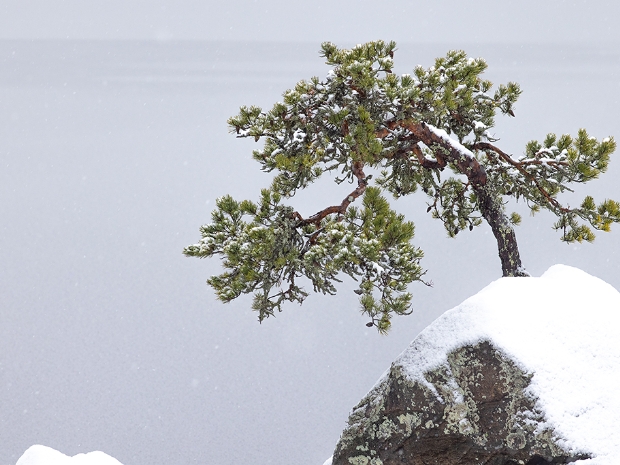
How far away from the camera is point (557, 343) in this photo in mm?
3693

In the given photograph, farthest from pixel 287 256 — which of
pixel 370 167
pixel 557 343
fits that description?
pixel 557 343

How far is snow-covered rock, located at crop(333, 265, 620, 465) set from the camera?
3.43 m

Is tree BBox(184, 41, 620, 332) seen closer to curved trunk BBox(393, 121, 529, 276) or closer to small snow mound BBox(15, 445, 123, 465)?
curved trunk BBox(393, 121, 529, 276)

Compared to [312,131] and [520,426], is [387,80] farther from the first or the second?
[520,426]

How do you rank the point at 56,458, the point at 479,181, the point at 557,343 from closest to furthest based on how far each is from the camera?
the point at 557,343, the point at 56,458, the point at 479,181

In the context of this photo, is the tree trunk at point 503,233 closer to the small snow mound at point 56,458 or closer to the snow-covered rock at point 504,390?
the snow-covered rock at point 504,390

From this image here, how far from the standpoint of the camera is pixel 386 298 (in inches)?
148

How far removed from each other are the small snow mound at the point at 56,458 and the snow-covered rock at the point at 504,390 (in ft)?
6.01

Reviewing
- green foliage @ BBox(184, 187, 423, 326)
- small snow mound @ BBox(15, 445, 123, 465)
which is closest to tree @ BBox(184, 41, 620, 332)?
green foliage @ BBox(184, 187, 423, 326)

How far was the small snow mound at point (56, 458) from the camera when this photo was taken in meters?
4.40

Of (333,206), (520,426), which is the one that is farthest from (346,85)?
(520,426)

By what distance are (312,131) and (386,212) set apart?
3.30 feet

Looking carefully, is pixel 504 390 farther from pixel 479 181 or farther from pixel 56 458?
pixel 56 458

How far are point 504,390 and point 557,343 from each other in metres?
0.49
